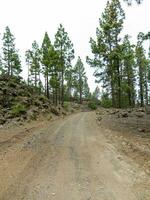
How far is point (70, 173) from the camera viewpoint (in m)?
11.2

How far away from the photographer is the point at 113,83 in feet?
142

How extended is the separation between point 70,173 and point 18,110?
20.4m

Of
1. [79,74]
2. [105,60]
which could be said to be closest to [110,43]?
[105,60]

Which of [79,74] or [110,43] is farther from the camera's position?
[79,74]

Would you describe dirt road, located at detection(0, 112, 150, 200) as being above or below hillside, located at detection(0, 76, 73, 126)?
below

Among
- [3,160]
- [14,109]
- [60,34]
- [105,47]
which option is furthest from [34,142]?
[60,34]

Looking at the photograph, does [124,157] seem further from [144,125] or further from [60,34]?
[60,34]

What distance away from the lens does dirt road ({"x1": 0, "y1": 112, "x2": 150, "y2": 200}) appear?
924 centimetres

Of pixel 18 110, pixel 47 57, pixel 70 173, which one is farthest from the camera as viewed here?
pixel 47 57

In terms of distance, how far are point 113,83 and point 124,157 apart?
30.2 metres

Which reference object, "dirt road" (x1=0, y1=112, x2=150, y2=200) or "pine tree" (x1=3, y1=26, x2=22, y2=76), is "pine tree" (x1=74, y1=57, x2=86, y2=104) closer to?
"pine tree" (x1=3, y1=26, x2=22, y2=76)

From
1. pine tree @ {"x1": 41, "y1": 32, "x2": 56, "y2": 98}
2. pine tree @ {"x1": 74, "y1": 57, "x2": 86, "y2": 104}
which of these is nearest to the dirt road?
pine tree @ {"x1": 41, "y1": 32, "x2": 56, "y2": 98}

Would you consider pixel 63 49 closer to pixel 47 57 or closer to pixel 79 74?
pixel 47 57

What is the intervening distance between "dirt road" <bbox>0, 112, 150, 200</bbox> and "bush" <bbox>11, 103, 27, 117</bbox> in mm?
13292
